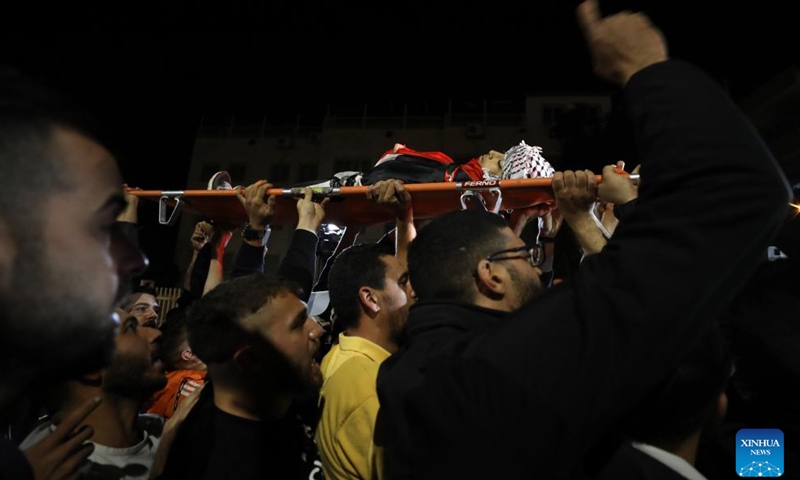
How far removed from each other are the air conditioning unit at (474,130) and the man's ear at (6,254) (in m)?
23.5

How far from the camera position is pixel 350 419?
2.08 metres

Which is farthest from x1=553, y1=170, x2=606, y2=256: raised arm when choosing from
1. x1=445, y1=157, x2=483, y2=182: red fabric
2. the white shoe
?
the white shoe

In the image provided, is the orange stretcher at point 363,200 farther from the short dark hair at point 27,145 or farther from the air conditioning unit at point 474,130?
the air conditioning unit at point 474,130

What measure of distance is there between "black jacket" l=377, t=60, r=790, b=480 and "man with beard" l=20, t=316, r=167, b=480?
5.78 ft

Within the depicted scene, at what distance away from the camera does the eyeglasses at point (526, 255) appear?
1731 millimetres

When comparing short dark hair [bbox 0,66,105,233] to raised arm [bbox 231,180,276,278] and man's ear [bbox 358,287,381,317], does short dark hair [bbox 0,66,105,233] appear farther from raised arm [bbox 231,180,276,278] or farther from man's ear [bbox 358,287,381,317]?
raised arm [bbox 231,180,276,278]

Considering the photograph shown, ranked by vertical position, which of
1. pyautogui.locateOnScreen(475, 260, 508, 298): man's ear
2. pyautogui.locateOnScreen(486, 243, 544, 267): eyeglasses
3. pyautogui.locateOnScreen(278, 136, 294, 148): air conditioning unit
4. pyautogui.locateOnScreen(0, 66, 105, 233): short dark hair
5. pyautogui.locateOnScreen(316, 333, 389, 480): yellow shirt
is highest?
pyautogui.locateOnScreen(278, 136, 294, 148): air conditioning unit

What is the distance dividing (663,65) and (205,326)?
6.68ft

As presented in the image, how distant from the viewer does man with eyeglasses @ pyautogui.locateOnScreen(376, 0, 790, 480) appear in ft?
3.40

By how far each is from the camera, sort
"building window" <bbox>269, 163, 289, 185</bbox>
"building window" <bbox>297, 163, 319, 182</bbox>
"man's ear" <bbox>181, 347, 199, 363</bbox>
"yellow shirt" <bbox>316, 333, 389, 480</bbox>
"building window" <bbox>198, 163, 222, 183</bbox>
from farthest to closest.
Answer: "building window" <bbox>198, 163, 222, 183</bbox>
"building window" <bbox>269, 163, 289, 185</bbox>
"building window" <bbox>297, 163, 319, 182</bbox>
"man's ear" <bbox>181, 347, 199, 363</bbox>
"yellow shirt" <bbox>316, 333, 389, 480</bbox>

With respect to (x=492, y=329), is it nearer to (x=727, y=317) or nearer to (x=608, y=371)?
(x=608, y=371)

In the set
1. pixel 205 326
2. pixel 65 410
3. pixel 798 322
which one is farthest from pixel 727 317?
pixel 65 410

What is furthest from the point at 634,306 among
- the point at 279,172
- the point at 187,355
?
the point at 279,172

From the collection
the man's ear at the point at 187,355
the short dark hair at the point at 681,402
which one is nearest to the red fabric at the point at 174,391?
the man's ear at the point at 187,355
